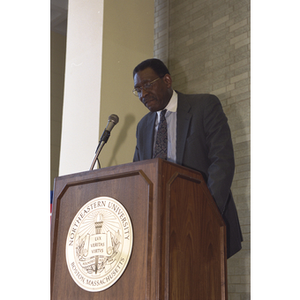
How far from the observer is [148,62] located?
2.22 metres

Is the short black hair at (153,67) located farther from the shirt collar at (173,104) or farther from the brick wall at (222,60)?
the brick wall at (222,60)

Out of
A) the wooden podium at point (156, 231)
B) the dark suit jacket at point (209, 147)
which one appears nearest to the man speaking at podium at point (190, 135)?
the dark suit jacket at point (209, 147)

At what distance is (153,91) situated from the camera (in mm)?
2182

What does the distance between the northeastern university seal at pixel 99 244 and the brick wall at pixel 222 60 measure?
2.19 metres

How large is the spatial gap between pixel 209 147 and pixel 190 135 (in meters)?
0.10

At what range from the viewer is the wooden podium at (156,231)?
1.31 meters

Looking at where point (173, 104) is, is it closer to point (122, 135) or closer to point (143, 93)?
point (143, 93)

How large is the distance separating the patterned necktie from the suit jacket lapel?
0.08 metres

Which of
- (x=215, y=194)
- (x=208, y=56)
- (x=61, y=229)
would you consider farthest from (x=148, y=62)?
(x=208, y=56)

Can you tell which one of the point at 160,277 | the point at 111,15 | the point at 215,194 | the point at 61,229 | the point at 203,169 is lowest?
the point at 160,277

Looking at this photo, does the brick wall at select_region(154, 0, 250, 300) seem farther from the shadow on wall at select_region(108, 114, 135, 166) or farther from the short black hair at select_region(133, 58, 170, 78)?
the short black hair at select_region(133, 58, 170, 78)

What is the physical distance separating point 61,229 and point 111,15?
2721 millimetres

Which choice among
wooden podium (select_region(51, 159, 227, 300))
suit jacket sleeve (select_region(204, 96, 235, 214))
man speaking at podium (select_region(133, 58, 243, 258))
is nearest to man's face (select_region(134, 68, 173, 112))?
man speaking at podium (select_region(133, 58, 243, 258))
